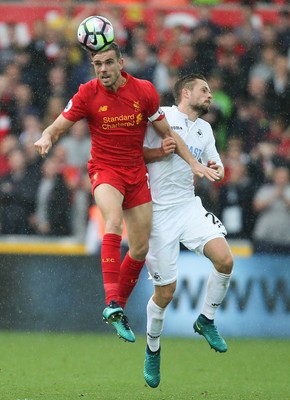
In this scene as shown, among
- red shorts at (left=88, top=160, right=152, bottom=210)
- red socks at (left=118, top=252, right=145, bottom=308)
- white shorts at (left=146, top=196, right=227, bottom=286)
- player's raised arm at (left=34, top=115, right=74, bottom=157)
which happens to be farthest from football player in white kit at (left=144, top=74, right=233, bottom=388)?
player's raised arm at (left=34, top=115, right=74, bottom=157)

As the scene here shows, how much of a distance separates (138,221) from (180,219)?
1.52ft

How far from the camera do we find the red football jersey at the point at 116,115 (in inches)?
392

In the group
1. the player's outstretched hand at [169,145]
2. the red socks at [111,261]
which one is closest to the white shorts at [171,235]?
the player's outstretched hand at [169,145]

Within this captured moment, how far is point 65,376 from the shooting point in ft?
39.0

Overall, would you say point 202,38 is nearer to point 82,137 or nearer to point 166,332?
point 82,137

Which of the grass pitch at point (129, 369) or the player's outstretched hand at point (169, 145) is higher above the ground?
the player's outstretched hand at point (169, 145)

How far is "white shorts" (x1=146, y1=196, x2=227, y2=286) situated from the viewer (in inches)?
412

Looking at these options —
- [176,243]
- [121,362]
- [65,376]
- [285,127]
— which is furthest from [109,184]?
[285,127]

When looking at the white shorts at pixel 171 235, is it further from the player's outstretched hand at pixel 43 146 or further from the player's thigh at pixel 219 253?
the player's outstretched hand at pixel 43 146

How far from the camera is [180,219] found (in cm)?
1058

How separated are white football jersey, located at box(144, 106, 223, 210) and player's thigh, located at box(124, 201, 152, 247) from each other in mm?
281

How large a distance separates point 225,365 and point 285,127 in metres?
4.61

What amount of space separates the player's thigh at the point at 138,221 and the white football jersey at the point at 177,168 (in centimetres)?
28

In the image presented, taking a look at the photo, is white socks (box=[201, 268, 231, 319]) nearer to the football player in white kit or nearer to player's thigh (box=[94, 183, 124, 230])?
the football player in white kit
